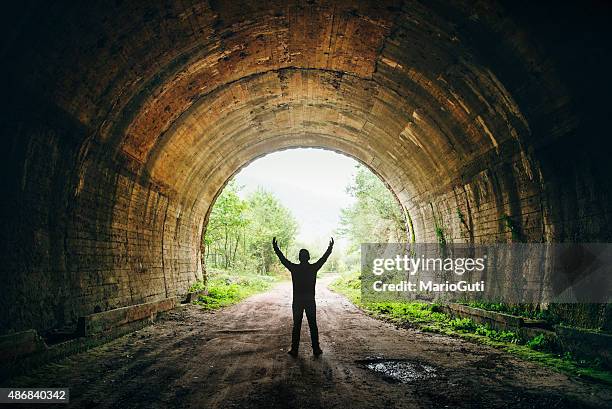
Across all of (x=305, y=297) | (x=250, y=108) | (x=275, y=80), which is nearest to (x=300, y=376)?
(x=305, y=297)

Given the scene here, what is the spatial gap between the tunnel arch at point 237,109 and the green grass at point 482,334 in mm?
1926

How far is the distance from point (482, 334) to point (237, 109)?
27.7ft

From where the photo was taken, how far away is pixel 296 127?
1470cm

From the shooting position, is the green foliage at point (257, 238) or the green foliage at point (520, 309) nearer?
the green foliage at point (520, 309)

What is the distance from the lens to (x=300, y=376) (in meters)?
5.04

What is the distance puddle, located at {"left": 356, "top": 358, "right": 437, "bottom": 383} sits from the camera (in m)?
5.00

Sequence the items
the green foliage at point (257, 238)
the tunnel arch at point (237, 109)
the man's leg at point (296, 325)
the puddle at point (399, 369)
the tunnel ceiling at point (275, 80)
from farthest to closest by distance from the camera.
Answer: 1. the green foliage at point (257, 238)
2. the tunnel ceiling at point (275, 80)
3. the man's leg at point (296, 325)
4. the tunnel arch at point (237, 109)
5. the puddle at point (399, 369)

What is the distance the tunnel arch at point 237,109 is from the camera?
5770 millimetres

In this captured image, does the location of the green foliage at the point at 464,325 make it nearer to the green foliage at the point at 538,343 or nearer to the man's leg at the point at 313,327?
the green foliage at the point at 538,343

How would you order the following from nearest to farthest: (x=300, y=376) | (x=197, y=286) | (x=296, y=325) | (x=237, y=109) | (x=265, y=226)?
(x=300, y=376), (x=296, y=325), (x=237, y=109), (x=197, y=286), (x=265, y=226)

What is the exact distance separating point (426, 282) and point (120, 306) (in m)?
10.2

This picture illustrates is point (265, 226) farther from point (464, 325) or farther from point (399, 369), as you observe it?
point (399, 369)

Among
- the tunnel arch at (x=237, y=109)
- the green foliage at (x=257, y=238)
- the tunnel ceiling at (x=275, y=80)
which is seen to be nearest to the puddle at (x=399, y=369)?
the tunnel arch at (x=237, y=109)

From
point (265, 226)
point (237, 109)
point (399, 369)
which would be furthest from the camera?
point (265, 226)
